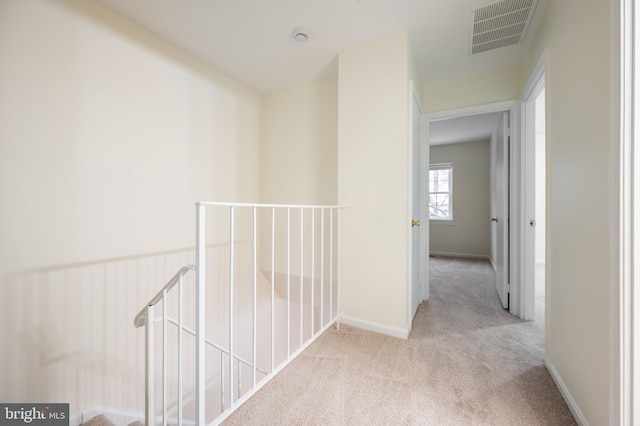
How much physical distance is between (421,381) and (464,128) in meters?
4.09

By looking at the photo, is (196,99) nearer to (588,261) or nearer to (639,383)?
(588,261)

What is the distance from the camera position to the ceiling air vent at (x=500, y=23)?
5.14ft

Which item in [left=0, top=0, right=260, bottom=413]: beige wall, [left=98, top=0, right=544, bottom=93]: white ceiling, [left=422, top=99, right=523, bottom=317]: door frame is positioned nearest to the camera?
[left=0, top=0, right=260, bottom=413]: beige wall

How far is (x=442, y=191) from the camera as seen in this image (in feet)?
17.7

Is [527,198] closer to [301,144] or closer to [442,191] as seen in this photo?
[301,144]

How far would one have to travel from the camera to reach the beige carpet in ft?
3.76

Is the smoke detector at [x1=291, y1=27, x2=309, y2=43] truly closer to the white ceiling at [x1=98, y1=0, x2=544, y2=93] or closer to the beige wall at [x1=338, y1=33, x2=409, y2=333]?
the white ceiling at [x1=98, y1=0, x2=544, y2=93]

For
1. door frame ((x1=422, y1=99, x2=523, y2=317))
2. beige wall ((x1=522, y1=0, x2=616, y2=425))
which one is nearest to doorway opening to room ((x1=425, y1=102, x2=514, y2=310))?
door frame ((x1=422, y1=99, x2=523, y2=317))

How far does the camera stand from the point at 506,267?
7.79ft

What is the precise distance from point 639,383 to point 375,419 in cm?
95

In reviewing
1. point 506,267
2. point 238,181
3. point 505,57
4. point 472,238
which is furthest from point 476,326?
point 472,238

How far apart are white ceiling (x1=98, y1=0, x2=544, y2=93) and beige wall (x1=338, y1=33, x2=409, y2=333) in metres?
0.19

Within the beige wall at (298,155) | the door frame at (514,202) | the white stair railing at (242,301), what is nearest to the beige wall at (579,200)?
the door frame at (514,202)

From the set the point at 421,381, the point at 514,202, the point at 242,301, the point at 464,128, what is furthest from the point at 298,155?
the point at 464,128
